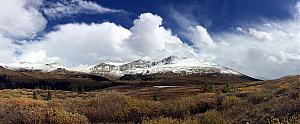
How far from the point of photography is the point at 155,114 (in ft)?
102

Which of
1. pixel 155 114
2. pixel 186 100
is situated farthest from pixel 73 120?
pixel 186 100

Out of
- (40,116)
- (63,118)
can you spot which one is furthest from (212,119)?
(40,116)

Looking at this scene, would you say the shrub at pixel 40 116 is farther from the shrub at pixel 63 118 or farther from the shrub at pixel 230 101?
the shrub at pixel 230 101

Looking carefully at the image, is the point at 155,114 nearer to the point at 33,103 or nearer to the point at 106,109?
the point at 106,109

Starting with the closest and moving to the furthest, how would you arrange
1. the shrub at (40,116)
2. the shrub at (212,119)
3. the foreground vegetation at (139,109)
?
the shrub at (212,119), the foreground vegetation at (139,109), the shrub at (40,116)

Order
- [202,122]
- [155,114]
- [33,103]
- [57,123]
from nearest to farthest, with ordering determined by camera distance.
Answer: [202,122] < [57,123] < [155,114] < [33,103]

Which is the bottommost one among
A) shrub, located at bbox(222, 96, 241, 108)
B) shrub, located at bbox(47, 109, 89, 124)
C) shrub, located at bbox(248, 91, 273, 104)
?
shrub, located at bbox(47, 109, 89, 124)

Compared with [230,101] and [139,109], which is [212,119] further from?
[139,109]

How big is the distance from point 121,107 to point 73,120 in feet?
13.4

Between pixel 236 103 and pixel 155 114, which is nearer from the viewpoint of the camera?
pixel 236 103

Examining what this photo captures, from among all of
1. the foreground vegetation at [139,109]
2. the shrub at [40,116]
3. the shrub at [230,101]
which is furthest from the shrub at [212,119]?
the shrub at [40,116]

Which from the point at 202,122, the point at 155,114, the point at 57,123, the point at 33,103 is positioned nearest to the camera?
the point at 202,122

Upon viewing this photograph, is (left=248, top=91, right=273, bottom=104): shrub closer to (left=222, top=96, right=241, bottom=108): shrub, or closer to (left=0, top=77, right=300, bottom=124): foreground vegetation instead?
(left=0, top=77, right=300, bottom=124): foreground vegetation

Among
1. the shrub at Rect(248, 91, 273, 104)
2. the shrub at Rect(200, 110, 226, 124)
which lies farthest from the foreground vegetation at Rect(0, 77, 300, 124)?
the shrub at Rect(200, 110, 226, 124)
